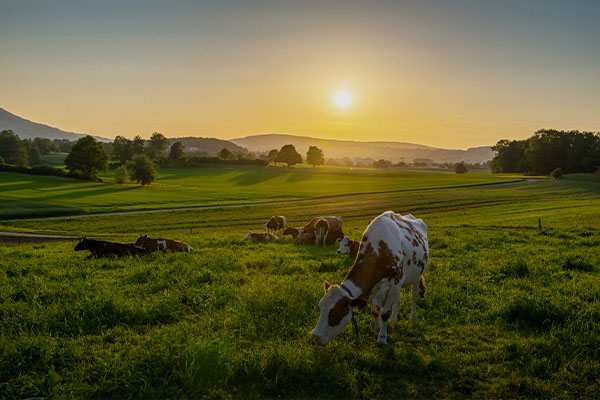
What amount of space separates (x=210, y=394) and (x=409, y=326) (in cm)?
517

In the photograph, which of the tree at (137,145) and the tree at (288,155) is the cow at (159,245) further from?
the tree at (288,155)

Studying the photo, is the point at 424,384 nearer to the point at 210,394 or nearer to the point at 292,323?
the point at 292,323

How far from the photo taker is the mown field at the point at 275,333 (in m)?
6.27

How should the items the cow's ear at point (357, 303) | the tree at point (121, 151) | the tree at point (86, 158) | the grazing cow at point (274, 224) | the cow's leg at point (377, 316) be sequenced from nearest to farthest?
the cow's ear at point (357, 303) < the cow's leg at point (377, 316) < the grazing cow at point (274, 224) < the tree at point (86, 158) < the tree at point (121, 151)

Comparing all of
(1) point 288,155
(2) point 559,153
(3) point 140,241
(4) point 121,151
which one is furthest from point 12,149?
(2) point 559,153

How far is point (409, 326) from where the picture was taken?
8820 mm

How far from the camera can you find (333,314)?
23.6 feet

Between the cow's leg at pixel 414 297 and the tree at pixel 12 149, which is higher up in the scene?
the tree at pixel 12 149

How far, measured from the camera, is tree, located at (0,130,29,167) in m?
118

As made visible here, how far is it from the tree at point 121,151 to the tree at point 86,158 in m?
46.1

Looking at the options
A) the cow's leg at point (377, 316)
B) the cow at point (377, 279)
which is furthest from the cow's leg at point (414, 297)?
the cow's leg at point (377, 316)

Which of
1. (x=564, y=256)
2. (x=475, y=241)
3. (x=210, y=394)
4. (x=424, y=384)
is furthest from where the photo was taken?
(x=475, y=241)

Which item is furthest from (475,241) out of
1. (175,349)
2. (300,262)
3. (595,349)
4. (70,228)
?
(70,228)

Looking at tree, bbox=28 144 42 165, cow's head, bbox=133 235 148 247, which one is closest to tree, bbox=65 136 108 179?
tree, bbox=28 144 42 165
